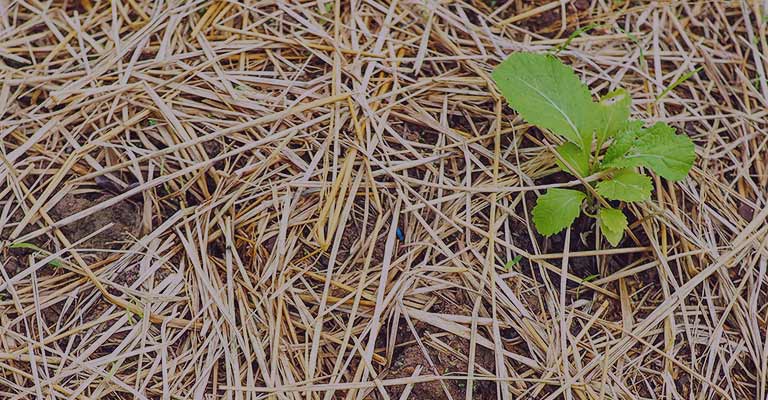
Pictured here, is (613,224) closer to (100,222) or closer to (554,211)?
(554,211)

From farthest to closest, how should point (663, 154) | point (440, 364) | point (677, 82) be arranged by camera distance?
point (677, 82)
point (663, 154)
point (440, 364)

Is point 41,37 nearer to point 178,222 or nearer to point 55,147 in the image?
point 55,147

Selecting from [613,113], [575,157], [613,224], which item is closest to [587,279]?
[613,224]

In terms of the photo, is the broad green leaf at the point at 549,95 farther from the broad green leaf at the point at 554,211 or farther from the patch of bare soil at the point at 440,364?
the patch of bare soil at the point at 440,364

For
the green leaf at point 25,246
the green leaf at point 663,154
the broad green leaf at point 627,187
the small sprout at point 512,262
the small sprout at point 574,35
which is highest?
the small sprout at point 574,35

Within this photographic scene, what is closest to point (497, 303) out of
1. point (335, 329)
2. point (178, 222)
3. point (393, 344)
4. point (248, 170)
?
point (393, 344)

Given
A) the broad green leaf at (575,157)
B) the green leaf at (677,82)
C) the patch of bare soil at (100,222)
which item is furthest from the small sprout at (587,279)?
the patch of bare soil at (100,222)
